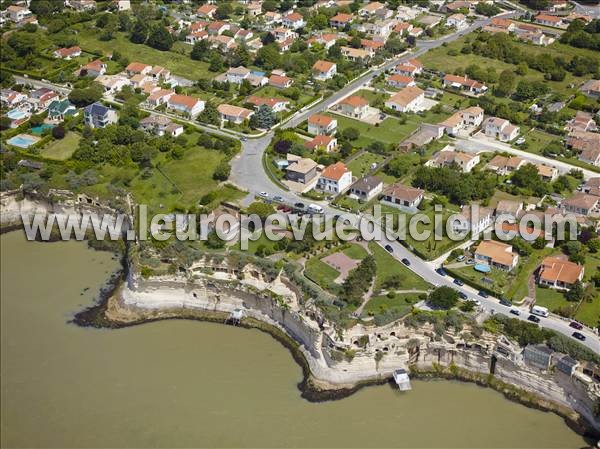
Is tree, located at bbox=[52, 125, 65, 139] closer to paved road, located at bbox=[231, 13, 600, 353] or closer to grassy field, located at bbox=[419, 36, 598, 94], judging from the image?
paved road, located at bbox=[231, 13, 600, 353]

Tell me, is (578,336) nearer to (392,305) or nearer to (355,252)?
(392,305)

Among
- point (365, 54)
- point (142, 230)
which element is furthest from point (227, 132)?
point (365, 54)

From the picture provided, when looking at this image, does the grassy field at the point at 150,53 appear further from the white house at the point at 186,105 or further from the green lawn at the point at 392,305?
the green lawn at the point at 392,305

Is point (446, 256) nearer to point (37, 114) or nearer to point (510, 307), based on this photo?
point (510, 307)

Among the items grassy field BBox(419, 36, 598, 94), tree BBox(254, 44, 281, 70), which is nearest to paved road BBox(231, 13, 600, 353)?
grassy field BBox(419, 36, 598, 94)

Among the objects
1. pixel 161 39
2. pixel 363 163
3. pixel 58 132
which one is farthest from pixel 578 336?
pixel 161 39

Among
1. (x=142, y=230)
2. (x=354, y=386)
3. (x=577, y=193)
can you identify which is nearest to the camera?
(x=354, y=386)

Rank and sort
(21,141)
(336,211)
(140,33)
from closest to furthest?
(336,211) → (21,141) → (140,33)

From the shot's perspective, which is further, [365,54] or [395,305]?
[365,54]
